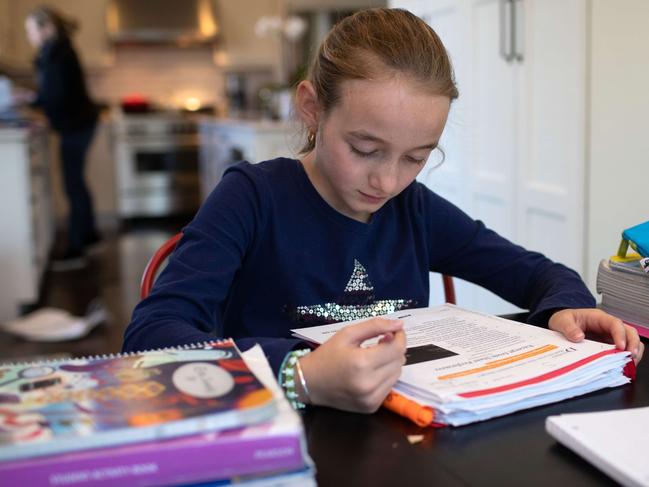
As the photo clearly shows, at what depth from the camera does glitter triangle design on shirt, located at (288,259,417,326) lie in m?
1.22

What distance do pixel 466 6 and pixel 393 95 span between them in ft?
6.46

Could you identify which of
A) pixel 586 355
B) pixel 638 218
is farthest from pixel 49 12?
pixel 586 355

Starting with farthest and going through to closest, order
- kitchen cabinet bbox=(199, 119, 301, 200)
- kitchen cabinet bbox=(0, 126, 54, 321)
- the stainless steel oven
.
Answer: the stainless steel oven → kitchen cabinet bbox=(199, 119, 301, 200) → kitchen cabinet bbox=(0, 126, 54, 321)

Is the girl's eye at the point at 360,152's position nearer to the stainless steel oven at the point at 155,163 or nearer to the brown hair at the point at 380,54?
the brown hair at the point at 380,54

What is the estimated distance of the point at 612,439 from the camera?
681 millimetres

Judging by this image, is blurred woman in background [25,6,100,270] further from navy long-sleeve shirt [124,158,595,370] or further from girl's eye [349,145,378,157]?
girl's eye [349,145,378,157]

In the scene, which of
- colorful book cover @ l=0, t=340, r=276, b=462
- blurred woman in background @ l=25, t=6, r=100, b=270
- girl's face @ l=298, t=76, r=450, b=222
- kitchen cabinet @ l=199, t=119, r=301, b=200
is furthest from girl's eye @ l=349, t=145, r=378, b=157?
blurred woman in background @ l=25, t=6, r=100, b=270

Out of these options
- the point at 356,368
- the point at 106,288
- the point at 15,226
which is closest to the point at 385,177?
the point at 356,368

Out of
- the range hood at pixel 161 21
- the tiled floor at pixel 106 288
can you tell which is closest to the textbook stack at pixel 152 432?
the tiled floor at pixel 106 288

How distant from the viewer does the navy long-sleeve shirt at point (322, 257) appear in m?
1.14

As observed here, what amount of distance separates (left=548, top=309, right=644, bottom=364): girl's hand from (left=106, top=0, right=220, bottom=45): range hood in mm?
6553

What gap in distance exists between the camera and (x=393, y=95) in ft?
3.43

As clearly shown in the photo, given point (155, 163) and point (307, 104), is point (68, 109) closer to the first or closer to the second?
point (155, 163)

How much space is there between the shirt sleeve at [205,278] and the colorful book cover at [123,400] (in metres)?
0.18
